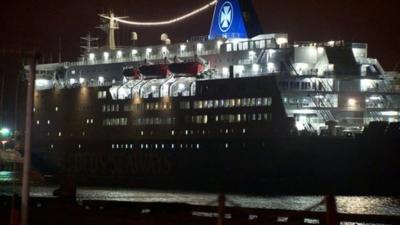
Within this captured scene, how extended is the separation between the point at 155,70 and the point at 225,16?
613cm

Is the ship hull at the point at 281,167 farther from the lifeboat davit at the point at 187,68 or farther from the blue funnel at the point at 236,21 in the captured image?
the blue funnel at the point at 236,21

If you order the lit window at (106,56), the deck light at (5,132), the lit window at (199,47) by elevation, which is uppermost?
the lit window at (106,56)

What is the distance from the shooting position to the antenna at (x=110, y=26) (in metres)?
→ 64.5

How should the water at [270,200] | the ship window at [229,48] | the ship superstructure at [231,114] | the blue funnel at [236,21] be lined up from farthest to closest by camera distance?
the blue funnel at [236,21] < the ship window at [229,48] < the ship superstructure at [231,114] < the water at [270,200]

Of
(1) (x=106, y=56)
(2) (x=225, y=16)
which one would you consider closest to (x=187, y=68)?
(2) (x=225, y=16)

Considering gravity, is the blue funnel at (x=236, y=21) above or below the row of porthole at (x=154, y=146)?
above

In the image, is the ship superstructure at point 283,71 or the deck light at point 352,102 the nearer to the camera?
the ship superstructure at point 283,71

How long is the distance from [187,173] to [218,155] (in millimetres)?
2915

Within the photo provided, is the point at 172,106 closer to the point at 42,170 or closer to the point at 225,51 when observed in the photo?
the point at 225,51

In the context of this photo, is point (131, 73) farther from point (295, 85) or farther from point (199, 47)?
point (295, 85)

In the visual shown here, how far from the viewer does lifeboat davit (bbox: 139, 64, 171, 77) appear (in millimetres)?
52781

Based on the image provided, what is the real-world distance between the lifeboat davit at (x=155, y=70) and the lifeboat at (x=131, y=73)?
30.4 inches

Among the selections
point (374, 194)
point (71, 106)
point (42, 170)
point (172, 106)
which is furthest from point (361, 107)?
point (42, 170)

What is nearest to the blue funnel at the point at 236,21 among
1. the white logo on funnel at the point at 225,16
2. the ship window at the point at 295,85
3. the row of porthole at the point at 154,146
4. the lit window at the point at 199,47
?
the white logo on funnel at the point at 225,16
